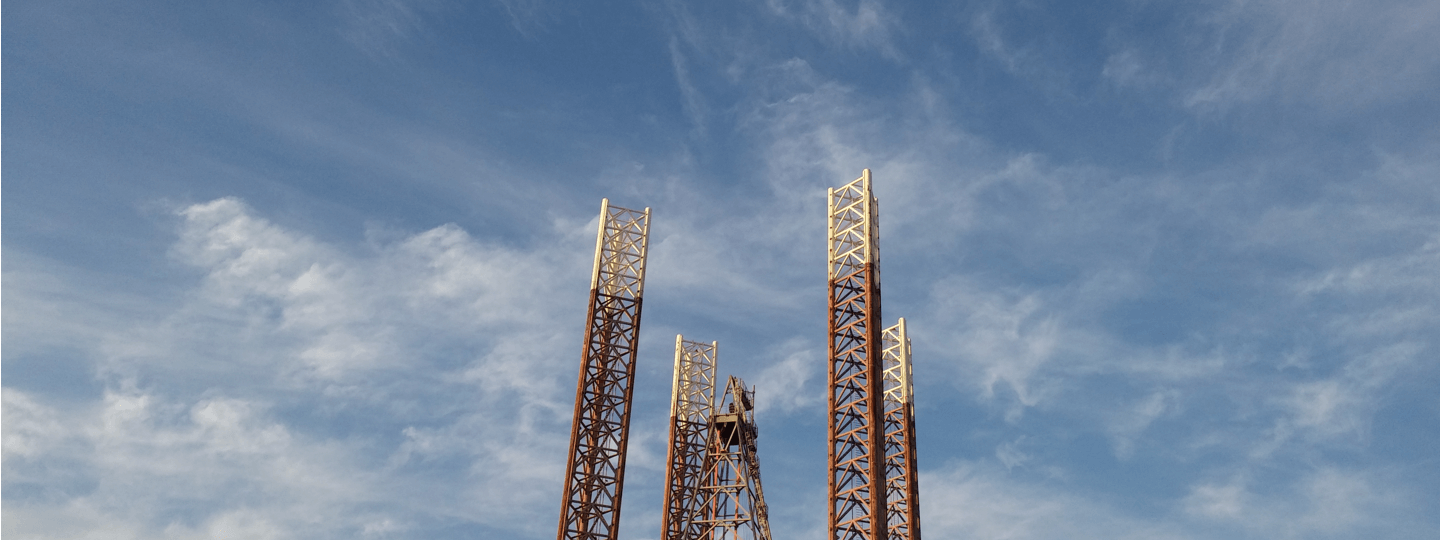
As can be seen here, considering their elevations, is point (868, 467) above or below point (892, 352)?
below

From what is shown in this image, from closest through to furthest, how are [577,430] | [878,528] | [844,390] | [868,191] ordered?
[878,528]
[844,390]
[868,191]
[577,430]

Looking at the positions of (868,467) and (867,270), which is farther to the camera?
(867,270)

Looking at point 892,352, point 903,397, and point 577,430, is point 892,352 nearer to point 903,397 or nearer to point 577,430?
point 903,397

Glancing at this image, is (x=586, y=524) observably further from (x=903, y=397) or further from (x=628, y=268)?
(x=903, y=397)

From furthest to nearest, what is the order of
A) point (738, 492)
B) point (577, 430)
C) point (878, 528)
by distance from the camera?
point (738, 492) → point (577, 430) → point (878, 528)

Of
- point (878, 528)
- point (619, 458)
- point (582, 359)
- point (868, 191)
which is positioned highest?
point (868, 191)

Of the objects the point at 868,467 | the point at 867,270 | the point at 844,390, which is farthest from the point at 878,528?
the point at 867,270

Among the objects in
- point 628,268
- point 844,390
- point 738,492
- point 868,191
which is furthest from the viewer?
point 738,492

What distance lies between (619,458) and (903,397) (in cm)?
1643

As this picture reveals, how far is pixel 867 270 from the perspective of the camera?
179ft

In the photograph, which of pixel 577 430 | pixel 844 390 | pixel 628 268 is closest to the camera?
pixel 844 390

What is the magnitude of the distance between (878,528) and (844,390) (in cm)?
645

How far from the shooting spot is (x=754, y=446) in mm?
78438

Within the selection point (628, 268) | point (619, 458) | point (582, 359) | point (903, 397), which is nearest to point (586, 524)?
point (619, 458)
